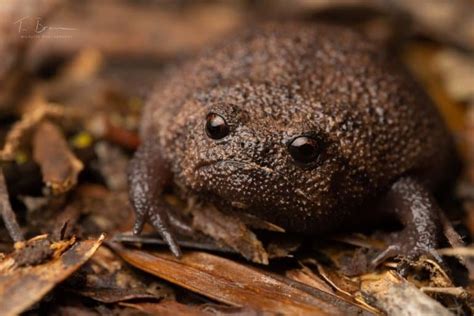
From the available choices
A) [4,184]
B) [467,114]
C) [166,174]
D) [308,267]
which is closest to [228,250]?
[308,267]

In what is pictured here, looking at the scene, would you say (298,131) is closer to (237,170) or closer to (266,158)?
(266,158)

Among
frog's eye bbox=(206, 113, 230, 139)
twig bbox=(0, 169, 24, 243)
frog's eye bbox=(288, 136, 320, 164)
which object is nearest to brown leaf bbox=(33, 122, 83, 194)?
twig bbox=(0, 169, 24, 243)

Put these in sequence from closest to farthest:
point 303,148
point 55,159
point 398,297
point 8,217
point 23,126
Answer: point 398,297, point 303,148, point 8,217, point 55,159, point 23,126

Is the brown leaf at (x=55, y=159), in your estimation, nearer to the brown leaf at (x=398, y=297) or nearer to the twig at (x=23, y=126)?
the twig at (x=23, y=126)

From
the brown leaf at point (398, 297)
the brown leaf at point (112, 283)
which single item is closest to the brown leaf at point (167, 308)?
the brown leaf at point (112, 283)

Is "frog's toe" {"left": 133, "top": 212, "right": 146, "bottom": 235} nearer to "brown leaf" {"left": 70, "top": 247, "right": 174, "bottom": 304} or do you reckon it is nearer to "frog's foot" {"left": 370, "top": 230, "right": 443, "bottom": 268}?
"brown leaf" {"left": 70, "top": 247, "right": 174, "bottom": 304}

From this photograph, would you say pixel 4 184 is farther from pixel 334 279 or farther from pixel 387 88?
pixel 387 88

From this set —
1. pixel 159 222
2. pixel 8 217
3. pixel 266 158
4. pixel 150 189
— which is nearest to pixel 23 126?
pixel 8 217
